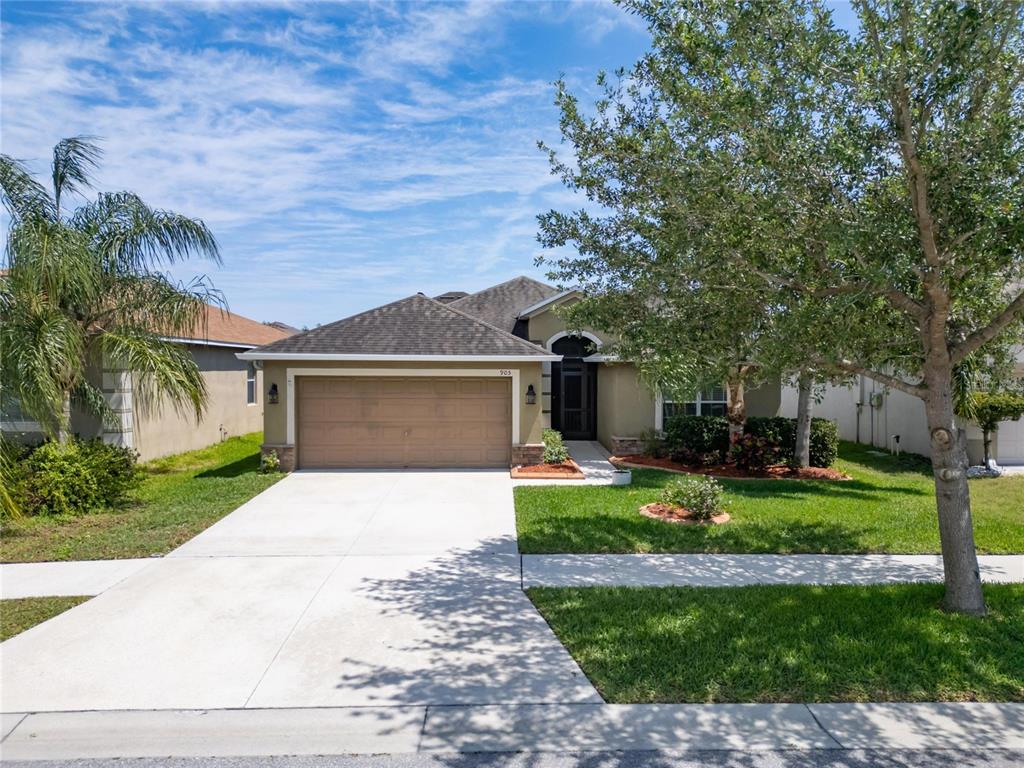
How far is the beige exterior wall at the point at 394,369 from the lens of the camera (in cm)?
1402

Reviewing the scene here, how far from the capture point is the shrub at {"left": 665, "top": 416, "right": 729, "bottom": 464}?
15023mm

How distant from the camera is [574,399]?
19.5 metres

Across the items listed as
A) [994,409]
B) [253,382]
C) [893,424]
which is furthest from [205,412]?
[994,409]

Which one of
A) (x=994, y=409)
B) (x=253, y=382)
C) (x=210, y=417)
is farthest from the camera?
(x=253, y=382)

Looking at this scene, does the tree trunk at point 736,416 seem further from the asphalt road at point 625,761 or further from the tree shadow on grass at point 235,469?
the asphalt road at point 625,761

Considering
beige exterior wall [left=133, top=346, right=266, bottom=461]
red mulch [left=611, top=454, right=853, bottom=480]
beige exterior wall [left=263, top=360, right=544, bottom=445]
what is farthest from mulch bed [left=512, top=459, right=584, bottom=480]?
beige exterior wall [left=133, top=346, right=266, bottom=461]

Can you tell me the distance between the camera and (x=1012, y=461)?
15.1 meters

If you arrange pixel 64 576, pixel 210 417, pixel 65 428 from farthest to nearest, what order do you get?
1. pixel 210 417
2. pixel 65 428
3. pixel 64 576

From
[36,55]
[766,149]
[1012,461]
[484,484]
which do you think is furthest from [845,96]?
[1012,461]

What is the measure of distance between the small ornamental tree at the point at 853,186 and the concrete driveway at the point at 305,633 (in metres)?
3.43

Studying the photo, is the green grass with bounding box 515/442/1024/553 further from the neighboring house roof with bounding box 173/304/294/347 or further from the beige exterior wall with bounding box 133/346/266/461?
the neighboring house roof with bounding box 173/304/294/347

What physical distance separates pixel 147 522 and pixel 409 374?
244 inches

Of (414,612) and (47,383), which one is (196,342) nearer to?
(47,383)

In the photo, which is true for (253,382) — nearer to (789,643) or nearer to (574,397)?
(574,397)
